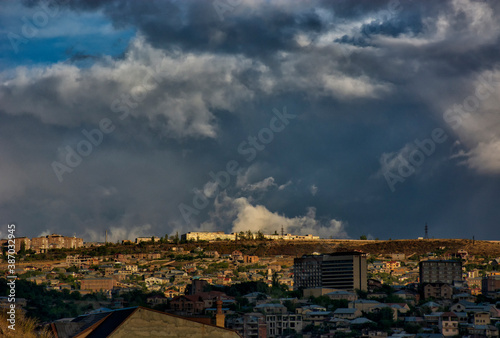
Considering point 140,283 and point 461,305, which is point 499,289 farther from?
point 140,283

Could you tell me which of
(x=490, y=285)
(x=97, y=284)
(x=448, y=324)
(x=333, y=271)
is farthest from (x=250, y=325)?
(x=97, y=284)

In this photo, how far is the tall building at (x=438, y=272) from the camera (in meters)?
187

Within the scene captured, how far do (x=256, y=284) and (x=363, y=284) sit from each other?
20.4 metres

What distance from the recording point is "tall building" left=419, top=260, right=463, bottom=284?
614 ft

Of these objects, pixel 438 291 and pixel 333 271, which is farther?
pixel 333 271

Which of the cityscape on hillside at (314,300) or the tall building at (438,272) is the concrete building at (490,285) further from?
the tall building at (438,272)

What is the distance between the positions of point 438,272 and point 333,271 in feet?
63.2

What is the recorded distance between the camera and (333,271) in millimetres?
185500

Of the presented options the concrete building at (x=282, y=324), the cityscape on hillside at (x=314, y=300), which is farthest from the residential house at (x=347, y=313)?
the concrete building at (x=282, y=324)

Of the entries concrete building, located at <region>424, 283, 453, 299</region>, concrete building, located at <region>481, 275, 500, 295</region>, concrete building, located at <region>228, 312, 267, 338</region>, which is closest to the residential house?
concrete building, located at <region>228, 312, 267, 338</region>

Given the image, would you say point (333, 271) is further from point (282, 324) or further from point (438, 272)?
point (282, 324)

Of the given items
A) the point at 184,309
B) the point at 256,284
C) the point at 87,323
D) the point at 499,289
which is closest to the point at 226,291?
the point at 256,284

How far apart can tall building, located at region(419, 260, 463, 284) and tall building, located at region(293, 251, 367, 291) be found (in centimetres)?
1152

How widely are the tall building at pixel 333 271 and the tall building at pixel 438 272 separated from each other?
11523 millimetres
